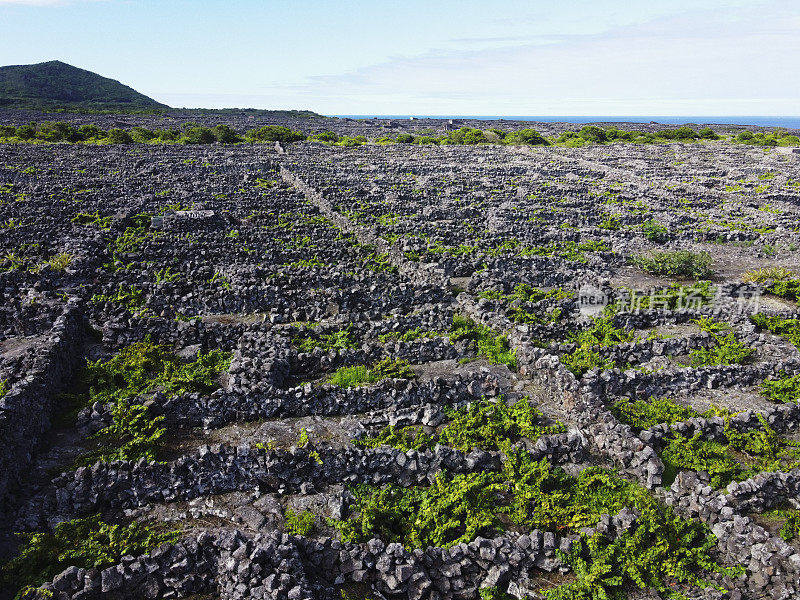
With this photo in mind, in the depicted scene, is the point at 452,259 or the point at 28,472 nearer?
the point at 28,472

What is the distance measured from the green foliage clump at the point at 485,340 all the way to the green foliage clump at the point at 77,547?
35.3 ft

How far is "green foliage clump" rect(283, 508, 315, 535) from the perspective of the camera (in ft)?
33.0

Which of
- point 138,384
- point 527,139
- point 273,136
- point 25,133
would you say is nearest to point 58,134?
point 25,133

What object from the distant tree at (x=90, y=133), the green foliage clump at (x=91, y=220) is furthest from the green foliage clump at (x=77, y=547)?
the distant tree at (x=90, y=133)

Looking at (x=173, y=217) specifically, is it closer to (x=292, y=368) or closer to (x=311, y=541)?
(x=292, y=368)

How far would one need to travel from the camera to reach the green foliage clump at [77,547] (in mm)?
8781

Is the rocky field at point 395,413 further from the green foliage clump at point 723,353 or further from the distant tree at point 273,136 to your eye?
the distant tree at point 273,136

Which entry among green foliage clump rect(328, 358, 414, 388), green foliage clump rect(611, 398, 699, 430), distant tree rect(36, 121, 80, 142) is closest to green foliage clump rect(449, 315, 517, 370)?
green foliage clump rect(328, 358, 414, 388)

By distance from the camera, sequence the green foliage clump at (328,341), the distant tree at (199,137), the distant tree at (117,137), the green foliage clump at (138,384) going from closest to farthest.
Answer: the green foliage clump at (138,384) < the green foliage clump at (328,341) < the distant tree at (117,137) < the distant tree at (199,137)

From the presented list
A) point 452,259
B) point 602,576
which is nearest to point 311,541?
point 602,576

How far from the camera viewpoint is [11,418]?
11.4 m

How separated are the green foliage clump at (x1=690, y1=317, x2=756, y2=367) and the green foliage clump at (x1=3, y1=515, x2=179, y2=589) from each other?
1659cm

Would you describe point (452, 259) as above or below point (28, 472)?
above

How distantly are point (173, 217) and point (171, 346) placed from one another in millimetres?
16762
